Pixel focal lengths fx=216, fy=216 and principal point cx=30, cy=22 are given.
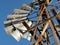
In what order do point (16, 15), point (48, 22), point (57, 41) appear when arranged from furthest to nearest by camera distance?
point (16, 15)
point (48, 22)
point (57, 41)

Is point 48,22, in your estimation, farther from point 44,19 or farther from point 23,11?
point 23,11

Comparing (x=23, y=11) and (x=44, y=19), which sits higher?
(x=23, y=11)

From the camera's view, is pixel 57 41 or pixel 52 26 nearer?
pixel 57 41

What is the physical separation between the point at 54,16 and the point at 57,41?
87 cm

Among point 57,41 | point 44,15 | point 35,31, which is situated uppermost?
point 44,15

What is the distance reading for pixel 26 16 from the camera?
28.2 ft

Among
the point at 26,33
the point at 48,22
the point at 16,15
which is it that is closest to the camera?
the point at 48,22

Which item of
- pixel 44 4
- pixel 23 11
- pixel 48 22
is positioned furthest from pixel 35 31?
pixel 23 11

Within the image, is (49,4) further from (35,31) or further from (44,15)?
(35,31)

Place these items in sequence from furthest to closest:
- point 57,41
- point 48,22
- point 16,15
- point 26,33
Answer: point 16,15 < point 26,33 < point 48,22 < point 57,41

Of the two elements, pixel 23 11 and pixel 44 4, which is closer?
pixel 44 4

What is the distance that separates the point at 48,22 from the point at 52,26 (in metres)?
Answer: 0.20

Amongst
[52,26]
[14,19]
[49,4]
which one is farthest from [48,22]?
[14,19]

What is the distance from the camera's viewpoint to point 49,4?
8.14 meters
